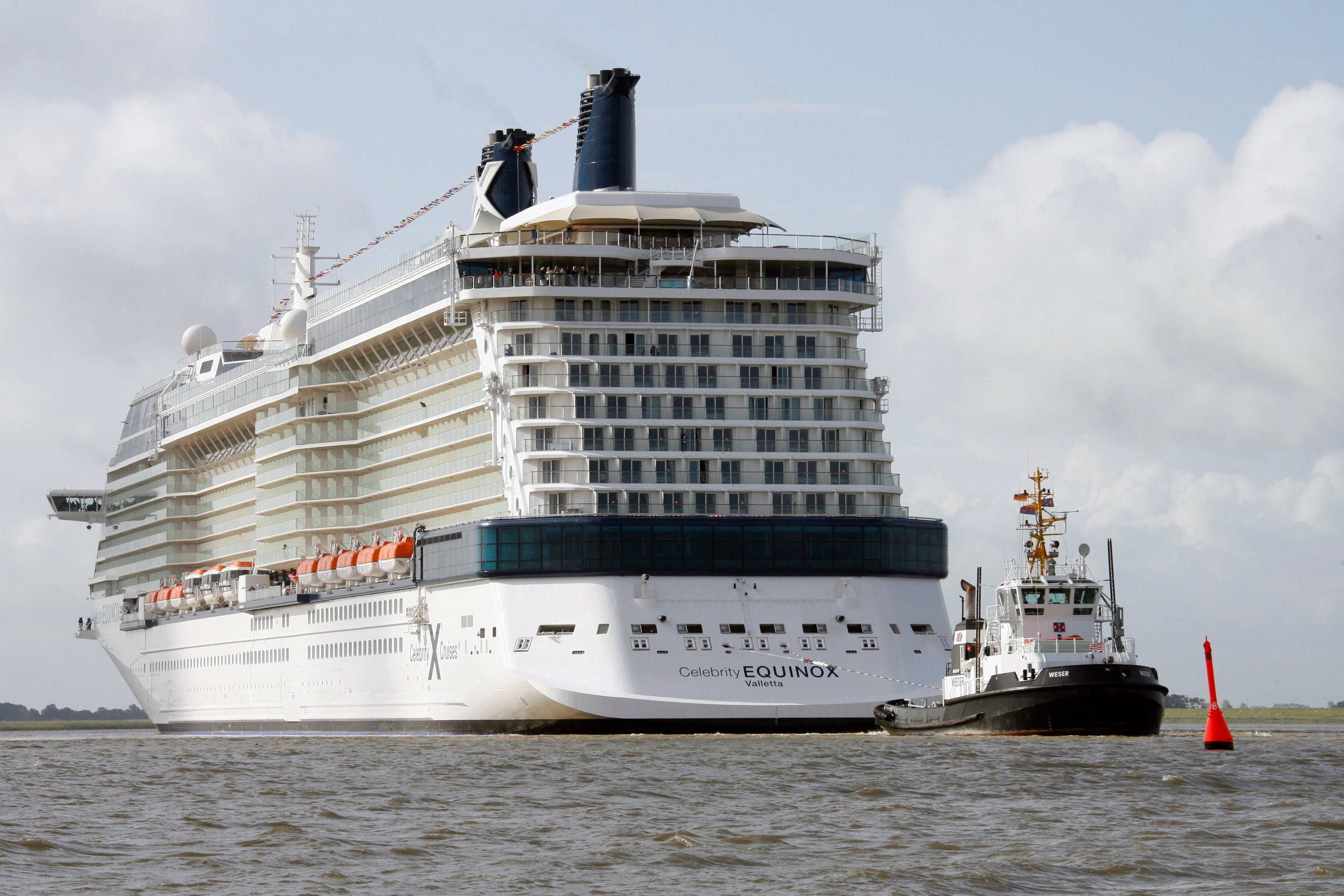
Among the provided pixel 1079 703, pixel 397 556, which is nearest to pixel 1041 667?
pixel 1079 703

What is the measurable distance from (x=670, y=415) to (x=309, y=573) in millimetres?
23259

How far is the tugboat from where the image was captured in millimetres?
56875

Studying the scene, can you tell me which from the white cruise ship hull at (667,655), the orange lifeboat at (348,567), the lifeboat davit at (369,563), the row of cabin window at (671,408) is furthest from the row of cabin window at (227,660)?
the row of cabin window at (671,408)

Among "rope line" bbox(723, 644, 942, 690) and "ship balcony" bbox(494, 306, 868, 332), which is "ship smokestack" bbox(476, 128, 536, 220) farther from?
"rope line" bbox(723, 644, 942, 690)

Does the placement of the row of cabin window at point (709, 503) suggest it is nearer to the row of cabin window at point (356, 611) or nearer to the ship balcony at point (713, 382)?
the ship balcony at point (713, 382)

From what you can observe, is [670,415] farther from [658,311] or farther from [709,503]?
[658,311]

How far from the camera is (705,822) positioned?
116ft

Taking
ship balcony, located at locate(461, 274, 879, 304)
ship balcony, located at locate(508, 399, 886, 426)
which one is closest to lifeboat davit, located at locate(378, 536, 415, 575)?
ship balcony, located at locate(508, 399, 886, 426)

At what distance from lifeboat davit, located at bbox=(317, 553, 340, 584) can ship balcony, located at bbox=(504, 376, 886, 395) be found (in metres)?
15.8

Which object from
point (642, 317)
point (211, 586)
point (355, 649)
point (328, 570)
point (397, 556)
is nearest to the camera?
point (642, 317)

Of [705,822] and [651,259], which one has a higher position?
[651,259]

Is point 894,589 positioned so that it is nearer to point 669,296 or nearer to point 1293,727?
point 669,296

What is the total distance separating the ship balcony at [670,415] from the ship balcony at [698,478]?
195 cm

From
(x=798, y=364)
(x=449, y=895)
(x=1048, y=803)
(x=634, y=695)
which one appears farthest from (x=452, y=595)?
(x=449, y=895)
